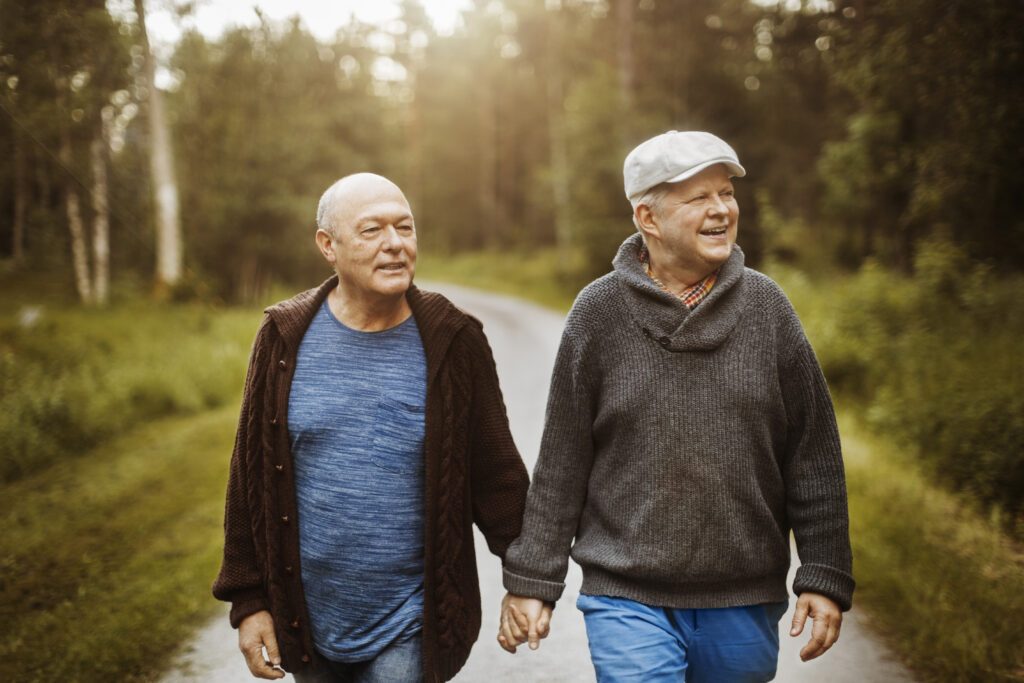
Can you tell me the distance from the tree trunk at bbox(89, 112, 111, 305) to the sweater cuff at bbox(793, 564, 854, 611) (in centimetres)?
1192

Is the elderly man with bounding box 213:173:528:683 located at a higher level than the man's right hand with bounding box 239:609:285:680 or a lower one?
higher

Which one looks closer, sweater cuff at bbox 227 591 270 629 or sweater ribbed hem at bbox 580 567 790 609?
sweater ribbed hem at bbox 580 567 790 609

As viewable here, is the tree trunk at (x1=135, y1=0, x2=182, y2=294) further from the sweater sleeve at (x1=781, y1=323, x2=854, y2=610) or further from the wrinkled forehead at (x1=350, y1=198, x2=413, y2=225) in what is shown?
the sweater sleeve at (x1=781, y1=323, x2=854, y2=610)

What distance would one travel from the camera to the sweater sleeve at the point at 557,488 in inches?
103

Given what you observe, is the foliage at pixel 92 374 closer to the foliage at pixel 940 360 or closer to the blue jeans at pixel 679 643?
the blue jeans at pixel 679 643

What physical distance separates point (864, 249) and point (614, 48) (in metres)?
10.6

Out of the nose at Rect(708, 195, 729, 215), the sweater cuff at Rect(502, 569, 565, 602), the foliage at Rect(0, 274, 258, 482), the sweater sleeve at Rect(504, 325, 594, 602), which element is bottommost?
the foliage at Rect(0, 274, 258, 482)

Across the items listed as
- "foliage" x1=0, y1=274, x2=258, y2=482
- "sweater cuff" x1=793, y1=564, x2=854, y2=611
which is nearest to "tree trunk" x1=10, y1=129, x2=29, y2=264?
"foliage" x1=0, y1=274, x2=258, y2=482

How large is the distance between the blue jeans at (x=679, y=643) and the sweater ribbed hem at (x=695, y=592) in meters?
0.03

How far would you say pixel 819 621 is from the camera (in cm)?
247

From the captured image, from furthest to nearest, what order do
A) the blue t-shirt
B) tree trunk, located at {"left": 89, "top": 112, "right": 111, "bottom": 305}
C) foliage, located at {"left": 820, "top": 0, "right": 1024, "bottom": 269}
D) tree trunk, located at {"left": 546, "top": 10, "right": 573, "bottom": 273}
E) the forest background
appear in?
tree trunk, located at {"left": 546, "top": 10, "right": 573, "bottom": 273} < tree trunk, located at {"left": 89, "top": 112, "right": 111, "bottom": 305} < foliage, located at {"left": 820, "top": 0, "right": 1024, "bottom": 269} < the forest background < the blue t-shirt

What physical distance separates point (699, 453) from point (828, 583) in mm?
534

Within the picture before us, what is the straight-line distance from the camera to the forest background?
5.89 meters

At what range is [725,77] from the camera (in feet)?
78.6
